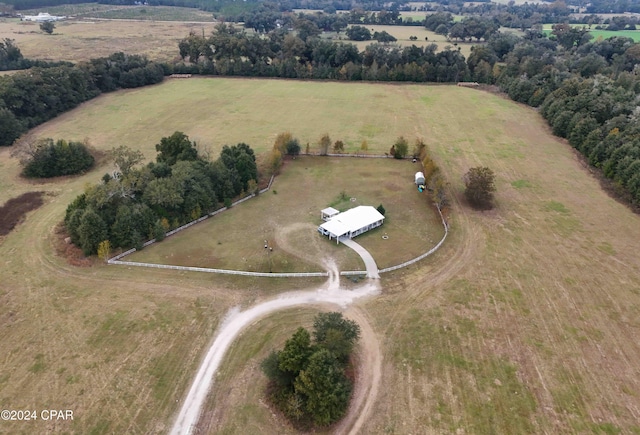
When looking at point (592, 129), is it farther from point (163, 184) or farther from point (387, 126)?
point (163, 184)

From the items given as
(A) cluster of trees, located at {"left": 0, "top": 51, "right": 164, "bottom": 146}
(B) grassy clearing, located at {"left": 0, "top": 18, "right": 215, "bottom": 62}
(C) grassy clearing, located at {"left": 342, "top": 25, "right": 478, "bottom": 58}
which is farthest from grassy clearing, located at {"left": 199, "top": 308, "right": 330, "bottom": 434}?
(C) grassy clearing, located at {"left": 342, "top": 25, "right": 478, "bottom": 58}

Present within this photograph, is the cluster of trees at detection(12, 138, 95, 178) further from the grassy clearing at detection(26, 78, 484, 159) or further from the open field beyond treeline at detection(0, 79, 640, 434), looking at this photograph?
the grassy clearing at detection(26, 78, 484, 159)

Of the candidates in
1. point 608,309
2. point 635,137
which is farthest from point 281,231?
point 635,137

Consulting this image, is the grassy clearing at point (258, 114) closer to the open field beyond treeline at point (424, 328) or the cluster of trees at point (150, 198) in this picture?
the cluster of trees at point (150, 198)

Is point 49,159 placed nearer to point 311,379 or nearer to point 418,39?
point 311,379

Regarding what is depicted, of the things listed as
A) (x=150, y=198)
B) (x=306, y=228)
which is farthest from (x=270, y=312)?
(x=150, y=198)

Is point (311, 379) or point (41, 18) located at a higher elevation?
point (311, 379)
